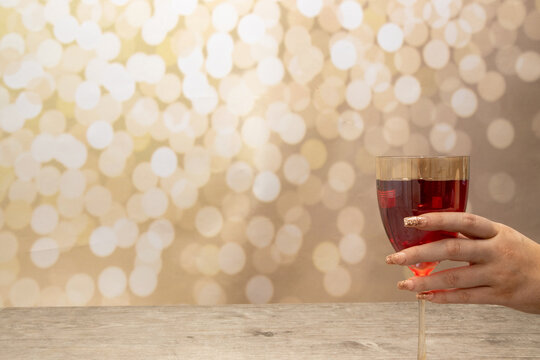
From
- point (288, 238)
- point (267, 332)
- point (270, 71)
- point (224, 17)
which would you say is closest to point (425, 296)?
point (267, 332)

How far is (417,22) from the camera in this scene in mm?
1292

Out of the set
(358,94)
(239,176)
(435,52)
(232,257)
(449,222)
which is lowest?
(232,257)

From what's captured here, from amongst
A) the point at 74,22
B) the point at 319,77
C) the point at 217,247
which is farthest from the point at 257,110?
the point at 74,22

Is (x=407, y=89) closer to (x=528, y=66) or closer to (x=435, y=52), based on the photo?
(x=435, y=52)

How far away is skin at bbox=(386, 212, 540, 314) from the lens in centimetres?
63

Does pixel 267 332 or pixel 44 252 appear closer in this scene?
pixel 267 332

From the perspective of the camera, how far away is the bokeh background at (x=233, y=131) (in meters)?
1.29

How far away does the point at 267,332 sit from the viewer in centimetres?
102

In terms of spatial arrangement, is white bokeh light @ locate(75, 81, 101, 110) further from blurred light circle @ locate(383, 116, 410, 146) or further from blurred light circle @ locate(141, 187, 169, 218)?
blurred light circle @ locate(383, 116, 410, 146)

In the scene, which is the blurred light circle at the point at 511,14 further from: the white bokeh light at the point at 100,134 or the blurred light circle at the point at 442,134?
the white bokeh light at the point at 100,134

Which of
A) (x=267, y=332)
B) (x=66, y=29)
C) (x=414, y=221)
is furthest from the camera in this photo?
(x=66, y=29)

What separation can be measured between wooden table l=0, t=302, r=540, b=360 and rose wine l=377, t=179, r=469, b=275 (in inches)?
12.7

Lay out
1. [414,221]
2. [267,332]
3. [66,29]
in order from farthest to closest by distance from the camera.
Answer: [66,29] → [267,332] → [414,221]

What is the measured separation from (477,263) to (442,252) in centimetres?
9
